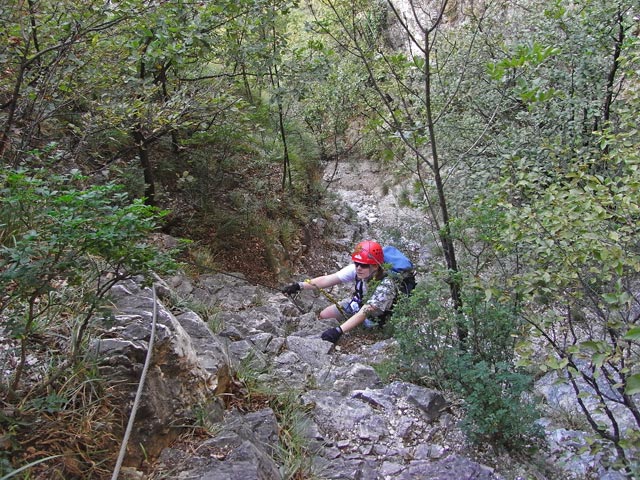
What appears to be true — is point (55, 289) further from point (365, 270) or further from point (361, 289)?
point (361, 289)

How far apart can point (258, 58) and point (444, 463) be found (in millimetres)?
5587

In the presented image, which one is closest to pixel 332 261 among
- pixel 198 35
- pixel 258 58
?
pixel 258 58

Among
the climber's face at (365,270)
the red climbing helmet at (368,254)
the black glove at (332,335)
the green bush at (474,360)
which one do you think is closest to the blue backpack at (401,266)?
the red climbing helmet at (368,254)

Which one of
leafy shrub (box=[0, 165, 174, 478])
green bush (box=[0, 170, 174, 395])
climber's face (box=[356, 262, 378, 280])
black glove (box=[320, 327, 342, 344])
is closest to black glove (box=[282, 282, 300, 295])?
climber's face (box=[356, 262, 378, 280])

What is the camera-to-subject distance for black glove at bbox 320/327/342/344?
5.59 m

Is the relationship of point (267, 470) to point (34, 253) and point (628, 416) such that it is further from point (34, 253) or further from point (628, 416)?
point (628, 416)

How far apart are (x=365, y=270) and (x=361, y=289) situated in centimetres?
32

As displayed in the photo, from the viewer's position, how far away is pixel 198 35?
15.8 ft

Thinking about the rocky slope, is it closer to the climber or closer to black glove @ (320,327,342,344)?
black glove @ (320,327,342,344)

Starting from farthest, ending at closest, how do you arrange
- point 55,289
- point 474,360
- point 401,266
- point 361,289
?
point 361,289
point 401,266
point 474,360
point 55,289

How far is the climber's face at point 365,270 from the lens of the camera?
6.09 meters

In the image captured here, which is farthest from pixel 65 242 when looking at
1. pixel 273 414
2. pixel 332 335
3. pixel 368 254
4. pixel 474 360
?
pixel 368 254

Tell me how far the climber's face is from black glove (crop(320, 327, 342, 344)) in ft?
2.59

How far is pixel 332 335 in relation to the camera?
5598 millimetres
